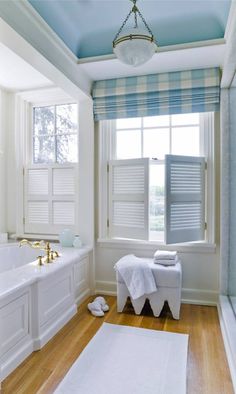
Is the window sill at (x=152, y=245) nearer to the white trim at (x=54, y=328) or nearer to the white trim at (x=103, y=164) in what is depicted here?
the white trim at (x=103, y=164)

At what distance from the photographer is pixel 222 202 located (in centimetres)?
270

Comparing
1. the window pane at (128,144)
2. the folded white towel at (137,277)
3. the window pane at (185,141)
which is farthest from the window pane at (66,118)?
the folded white towel at (137,277)

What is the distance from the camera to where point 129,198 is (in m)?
3.09

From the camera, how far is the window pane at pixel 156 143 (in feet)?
10.1

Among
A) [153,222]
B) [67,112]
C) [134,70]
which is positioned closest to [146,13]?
[134,70]

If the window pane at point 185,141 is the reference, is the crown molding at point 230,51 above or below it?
above

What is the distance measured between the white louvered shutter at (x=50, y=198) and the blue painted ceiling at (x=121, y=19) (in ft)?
4.57

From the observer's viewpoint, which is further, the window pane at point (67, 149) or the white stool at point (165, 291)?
the window pane at point (67, 149)

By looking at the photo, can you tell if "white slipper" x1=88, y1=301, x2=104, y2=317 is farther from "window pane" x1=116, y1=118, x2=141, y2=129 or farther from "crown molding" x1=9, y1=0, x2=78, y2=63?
"crown molding" x1=9, y1=0, x2=78, y2=63

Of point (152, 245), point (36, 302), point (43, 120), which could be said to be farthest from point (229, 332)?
point (43, 120)

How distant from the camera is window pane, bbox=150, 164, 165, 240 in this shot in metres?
3.09

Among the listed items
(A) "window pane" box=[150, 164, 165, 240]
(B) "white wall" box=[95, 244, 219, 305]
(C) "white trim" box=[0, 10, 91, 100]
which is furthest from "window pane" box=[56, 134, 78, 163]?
(B) "white wall" box=[95, 244, 219, 305]

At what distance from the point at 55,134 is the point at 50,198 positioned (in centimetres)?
81

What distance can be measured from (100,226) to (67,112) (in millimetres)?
1485
